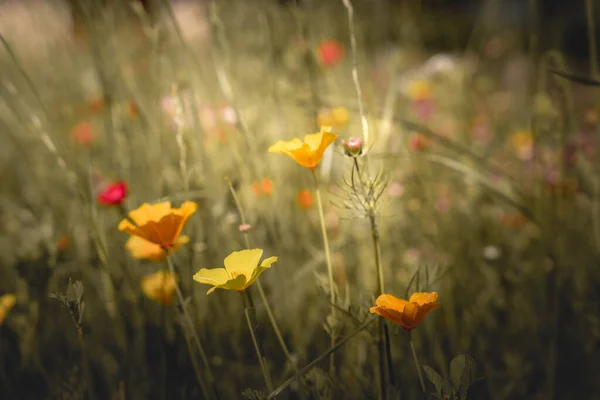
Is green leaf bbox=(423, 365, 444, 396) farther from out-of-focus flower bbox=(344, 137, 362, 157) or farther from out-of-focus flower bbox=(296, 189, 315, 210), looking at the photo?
out-of-focus flower bbox=(296, 189, 315, 210)

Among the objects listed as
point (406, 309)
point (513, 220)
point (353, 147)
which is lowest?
point (513, 220)

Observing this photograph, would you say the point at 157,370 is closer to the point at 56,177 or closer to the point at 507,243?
the point at 507,243

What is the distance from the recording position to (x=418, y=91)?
4.85 feet

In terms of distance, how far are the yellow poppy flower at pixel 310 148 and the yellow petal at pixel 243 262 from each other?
102 millimetres

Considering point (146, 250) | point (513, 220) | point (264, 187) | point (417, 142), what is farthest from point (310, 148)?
point (513, 220)

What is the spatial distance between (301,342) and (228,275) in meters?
0.30

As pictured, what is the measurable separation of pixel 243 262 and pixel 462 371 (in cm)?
22

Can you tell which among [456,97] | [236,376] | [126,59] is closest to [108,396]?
[236,376]

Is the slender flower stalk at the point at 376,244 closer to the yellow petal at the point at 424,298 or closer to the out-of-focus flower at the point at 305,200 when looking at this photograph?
the yellow petal at the point at 424,298

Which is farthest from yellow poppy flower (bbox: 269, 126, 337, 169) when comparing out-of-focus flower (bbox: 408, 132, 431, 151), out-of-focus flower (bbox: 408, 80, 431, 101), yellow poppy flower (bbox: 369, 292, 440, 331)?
out-of-focus flower (bbox: 408, 80, 431, 101)

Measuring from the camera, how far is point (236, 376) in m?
0.78

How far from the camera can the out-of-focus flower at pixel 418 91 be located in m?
1.48

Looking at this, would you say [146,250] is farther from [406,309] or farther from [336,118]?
[336,118]

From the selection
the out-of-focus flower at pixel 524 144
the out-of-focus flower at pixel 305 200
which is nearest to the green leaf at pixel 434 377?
the out-of-focus flower at pixel 305 200
